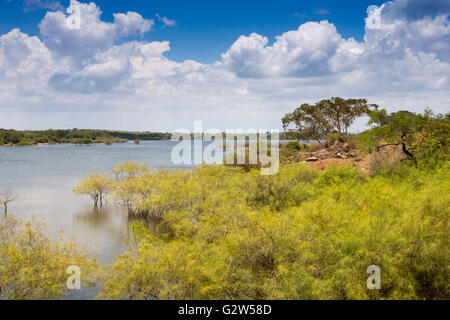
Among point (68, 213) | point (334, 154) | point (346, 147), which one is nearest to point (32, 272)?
point (68, 213)

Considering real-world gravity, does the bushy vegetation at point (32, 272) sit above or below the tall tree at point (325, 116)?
below

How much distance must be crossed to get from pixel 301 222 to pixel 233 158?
3617 centimetres

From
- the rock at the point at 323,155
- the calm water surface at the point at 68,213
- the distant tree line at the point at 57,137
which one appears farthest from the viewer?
the distant tree line at the point at 57,137

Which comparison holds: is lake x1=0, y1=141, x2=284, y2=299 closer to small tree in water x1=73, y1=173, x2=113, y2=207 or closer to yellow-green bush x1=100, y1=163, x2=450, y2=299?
small tree in water x1=73, y1=173, x2=113, y2=207

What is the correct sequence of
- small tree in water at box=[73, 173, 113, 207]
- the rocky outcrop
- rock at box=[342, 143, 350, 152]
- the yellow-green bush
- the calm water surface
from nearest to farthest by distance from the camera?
the yellow-green bush → the calm water surface → small tree in water at box=[73, 173, 113, 207] → the rocky outcrop → rock at box=[342, 143, 350, 152]

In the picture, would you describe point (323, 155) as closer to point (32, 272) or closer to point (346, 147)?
point (346, 147)

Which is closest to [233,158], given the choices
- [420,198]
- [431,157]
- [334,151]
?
[334,151]

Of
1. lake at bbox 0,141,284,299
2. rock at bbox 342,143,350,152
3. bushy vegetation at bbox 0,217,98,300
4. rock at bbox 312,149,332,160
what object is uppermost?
rock at bbox 342,143,350,152

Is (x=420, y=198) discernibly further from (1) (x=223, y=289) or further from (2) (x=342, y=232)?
(1) (x=223, y=289)

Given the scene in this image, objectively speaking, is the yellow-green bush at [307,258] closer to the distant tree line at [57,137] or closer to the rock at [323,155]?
the rock at [323,155]

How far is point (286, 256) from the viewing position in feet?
47.0

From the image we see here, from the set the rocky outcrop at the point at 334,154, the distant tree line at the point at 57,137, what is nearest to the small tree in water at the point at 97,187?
the rocky outcrop at the point at 334,154

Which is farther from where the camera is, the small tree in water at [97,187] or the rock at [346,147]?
the rock at [346,147]

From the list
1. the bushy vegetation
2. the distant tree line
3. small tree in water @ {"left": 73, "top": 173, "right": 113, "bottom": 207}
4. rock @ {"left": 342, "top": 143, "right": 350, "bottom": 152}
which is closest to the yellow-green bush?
the bushy vegetation
